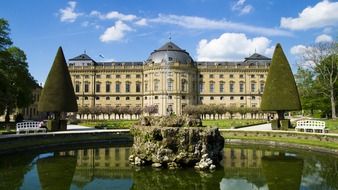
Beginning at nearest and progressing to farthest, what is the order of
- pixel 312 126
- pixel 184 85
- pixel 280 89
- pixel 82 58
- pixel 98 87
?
pixel 312 126 < pixel 280 89 < pixel 184 85 < pixel 98 87 < pixel 82 58

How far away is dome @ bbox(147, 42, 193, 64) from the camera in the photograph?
60.0 metres

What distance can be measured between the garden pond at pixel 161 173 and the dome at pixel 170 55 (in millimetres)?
41543

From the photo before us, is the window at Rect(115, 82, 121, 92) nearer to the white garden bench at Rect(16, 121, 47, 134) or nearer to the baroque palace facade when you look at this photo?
the baroque palace facade

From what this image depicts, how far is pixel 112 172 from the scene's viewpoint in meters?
14.5

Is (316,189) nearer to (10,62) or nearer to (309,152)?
(309,152)

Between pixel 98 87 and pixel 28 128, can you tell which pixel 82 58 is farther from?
pixel 28 128

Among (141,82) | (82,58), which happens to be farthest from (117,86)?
(82,58)

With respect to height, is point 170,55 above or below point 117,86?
above

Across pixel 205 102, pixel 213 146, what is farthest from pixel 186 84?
pixel 213 146

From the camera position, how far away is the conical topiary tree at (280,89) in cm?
2781

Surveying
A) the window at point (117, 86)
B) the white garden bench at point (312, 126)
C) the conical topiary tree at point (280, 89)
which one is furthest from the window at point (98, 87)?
the white garden bench at point (312, 126)

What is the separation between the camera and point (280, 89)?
2811 centimetres

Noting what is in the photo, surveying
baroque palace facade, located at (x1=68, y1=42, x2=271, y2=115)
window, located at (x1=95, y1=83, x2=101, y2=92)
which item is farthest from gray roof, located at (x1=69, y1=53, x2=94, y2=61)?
window, located at (x1=95, y1=83, x2=101, y2=92)

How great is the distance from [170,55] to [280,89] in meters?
34.0
